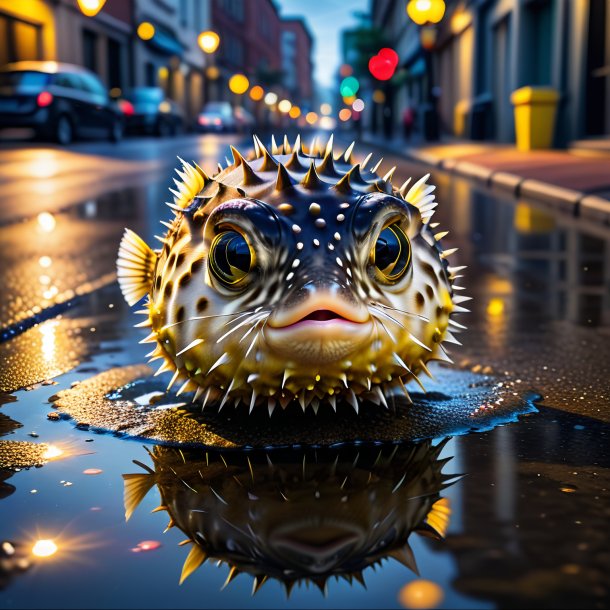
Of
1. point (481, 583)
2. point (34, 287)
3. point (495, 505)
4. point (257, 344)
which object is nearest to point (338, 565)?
point (481, 583)

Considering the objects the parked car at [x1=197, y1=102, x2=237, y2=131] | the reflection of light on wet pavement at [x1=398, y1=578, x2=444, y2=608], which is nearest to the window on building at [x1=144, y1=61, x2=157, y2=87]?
the parked car at [x1=197, y1=102, x2=237, y2=131]

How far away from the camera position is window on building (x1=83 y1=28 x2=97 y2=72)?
3853cm

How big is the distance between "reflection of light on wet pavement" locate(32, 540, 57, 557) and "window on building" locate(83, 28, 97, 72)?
38832 mm

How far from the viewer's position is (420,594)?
5.32 feet

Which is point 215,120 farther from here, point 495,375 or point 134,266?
point 134,266

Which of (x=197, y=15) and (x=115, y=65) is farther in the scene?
Result: (x=197, y=15)

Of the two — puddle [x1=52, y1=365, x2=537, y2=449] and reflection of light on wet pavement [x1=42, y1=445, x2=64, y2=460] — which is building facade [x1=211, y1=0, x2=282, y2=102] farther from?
reflection of light on wet pavement [x1=42, y1=445, x2=64, y2=460]

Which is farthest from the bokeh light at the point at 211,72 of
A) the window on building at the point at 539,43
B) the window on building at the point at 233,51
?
the window on building at the point at 539,43

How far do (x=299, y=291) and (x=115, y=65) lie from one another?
4360 centimetres

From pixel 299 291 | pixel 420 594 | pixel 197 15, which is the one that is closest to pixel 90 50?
pixel 197 15

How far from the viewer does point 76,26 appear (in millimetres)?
35406

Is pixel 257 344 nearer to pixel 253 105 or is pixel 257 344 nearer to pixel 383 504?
pixel 383 504

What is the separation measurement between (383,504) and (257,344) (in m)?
0.50

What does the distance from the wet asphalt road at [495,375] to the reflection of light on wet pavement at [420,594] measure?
2cm
